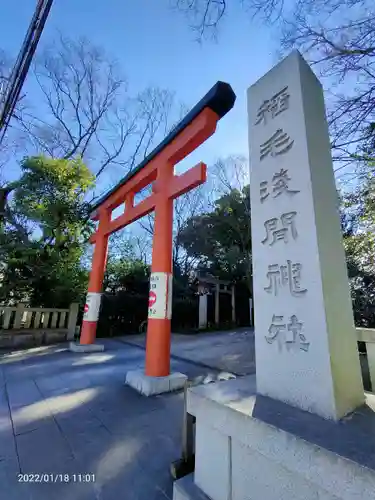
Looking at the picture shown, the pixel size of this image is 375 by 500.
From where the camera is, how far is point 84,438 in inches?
85.1

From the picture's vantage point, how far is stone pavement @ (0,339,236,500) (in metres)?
1.62

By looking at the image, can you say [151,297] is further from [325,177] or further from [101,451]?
[325,177]

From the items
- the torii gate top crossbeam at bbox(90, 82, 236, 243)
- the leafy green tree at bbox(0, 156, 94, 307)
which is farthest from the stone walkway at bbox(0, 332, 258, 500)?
the leafy green tree at bbox(0, 156, 94, 307)

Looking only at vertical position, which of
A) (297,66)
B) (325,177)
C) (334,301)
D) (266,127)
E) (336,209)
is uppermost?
(297,66)

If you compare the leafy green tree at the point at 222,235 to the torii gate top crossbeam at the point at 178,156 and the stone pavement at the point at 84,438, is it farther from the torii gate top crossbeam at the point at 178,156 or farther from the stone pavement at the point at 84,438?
the stone pavement at the point at 84,438

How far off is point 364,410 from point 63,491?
6.18ft

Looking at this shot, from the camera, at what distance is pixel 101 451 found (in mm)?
1976

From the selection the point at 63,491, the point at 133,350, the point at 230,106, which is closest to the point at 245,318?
the point at 133,350

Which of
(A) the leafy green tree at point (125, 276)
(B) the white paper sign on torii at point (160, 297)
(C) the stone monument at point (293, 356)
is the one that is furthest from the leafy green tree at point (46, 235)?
(C) the stone monument at point (293, 356)

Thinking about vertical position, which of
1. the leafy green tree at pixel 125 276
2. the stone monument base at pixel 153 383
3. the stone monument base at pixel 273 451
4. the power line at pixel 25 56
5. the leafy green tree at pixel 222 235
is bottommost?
the stone monument base at pixel 153 383

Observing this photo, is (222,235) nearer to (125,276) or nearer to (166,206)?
(125,276)

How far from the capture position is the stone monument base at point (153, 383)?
10.6 feet

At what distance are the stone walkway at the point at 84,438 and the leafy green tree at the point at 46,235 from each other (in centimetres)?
386

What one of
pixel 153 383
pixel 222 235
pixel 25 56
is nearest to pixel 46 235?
pixel 25 56
